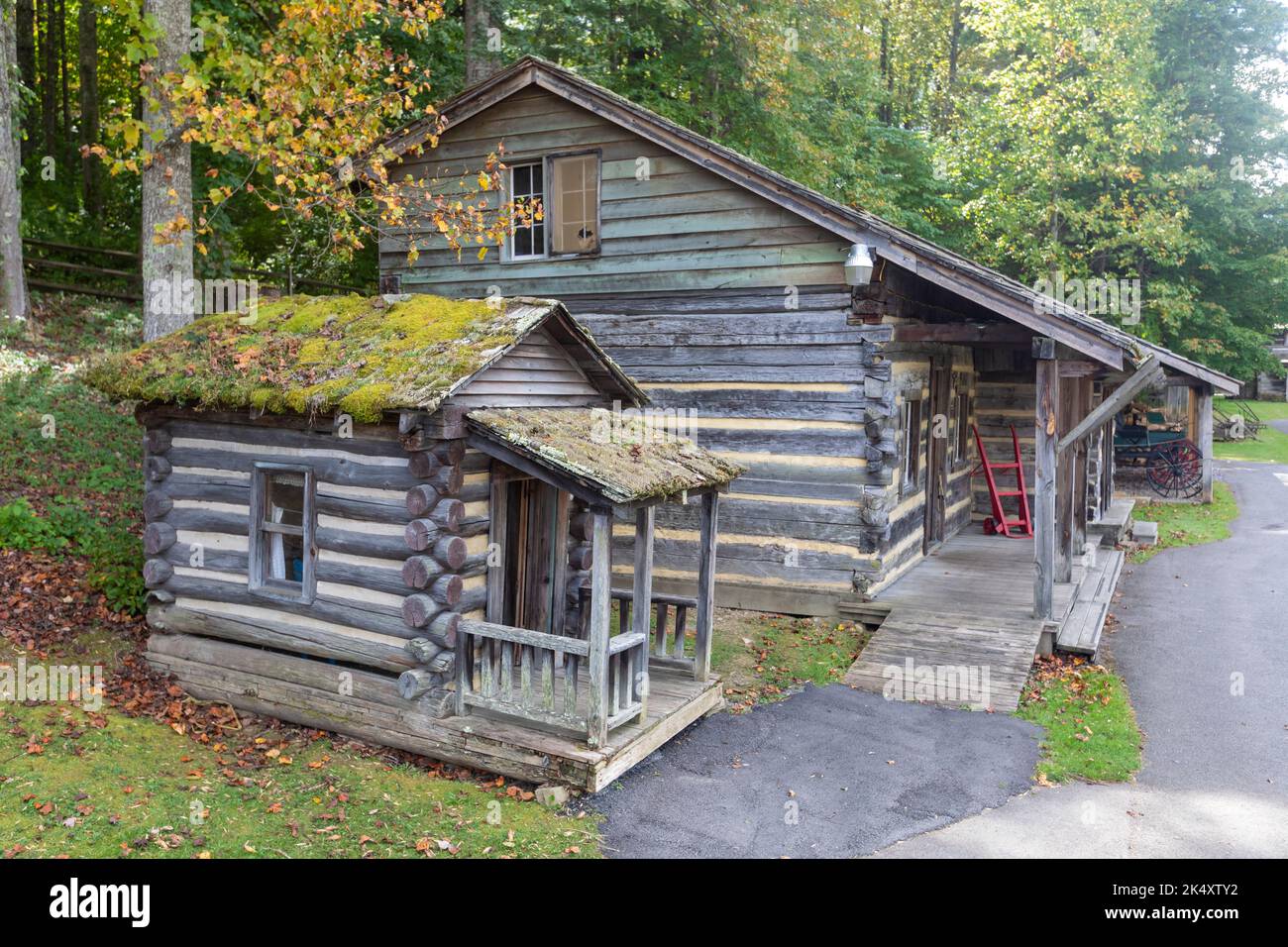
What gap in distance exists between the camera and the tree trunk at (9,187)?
53.9 ft

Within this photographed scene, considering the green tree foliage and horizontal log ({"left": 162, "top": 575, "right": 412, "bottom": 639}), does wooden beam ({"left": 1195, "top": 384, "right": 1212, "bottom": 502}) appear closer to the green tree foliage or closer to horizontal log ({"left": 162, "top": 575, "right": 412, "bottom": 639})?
the green tree foliage

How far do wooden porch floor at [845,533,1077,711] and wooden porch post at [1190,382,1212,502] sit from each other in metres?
11.8

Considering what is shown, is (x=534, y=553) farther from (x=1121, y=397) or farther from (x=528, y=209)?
(x=1121, y=397)

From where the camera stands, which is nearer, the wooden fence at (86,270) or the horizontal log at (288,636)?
the horizontal log at (288,636)

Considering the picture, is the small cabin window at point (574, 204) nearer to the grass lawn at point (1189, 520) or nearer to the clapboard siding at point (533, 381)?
the clapboard siding at point (533, 381)

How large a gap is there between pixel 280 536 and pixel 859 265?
22.4 feet

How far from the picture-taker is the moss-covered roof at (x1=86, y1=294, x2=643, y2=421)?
7.90 m

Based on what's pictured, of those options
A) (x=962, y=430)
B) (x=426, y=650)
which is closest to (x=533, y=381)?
(x=426, y=650)

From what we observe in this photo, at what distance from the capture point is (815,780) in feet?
26.3

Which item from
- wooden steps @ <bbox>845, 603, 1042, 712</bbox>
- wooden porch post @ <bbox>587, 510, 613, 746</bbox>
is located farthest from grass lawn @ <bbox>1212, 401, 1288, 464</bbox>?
wooden porch post @ <bbox>587, 510, 613, 746</bbox>

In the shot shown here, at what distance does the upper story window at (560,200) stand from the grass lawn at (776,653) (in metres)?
5.46

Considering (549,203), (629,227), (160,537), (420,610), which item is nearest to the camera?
(420,610)

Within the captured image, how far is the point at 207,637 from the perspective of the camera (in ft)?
31.9

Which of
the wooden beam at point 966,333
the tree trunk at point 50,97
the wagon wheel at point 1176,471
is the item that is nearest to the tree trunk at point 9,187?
the tree trunk at point 50,97
